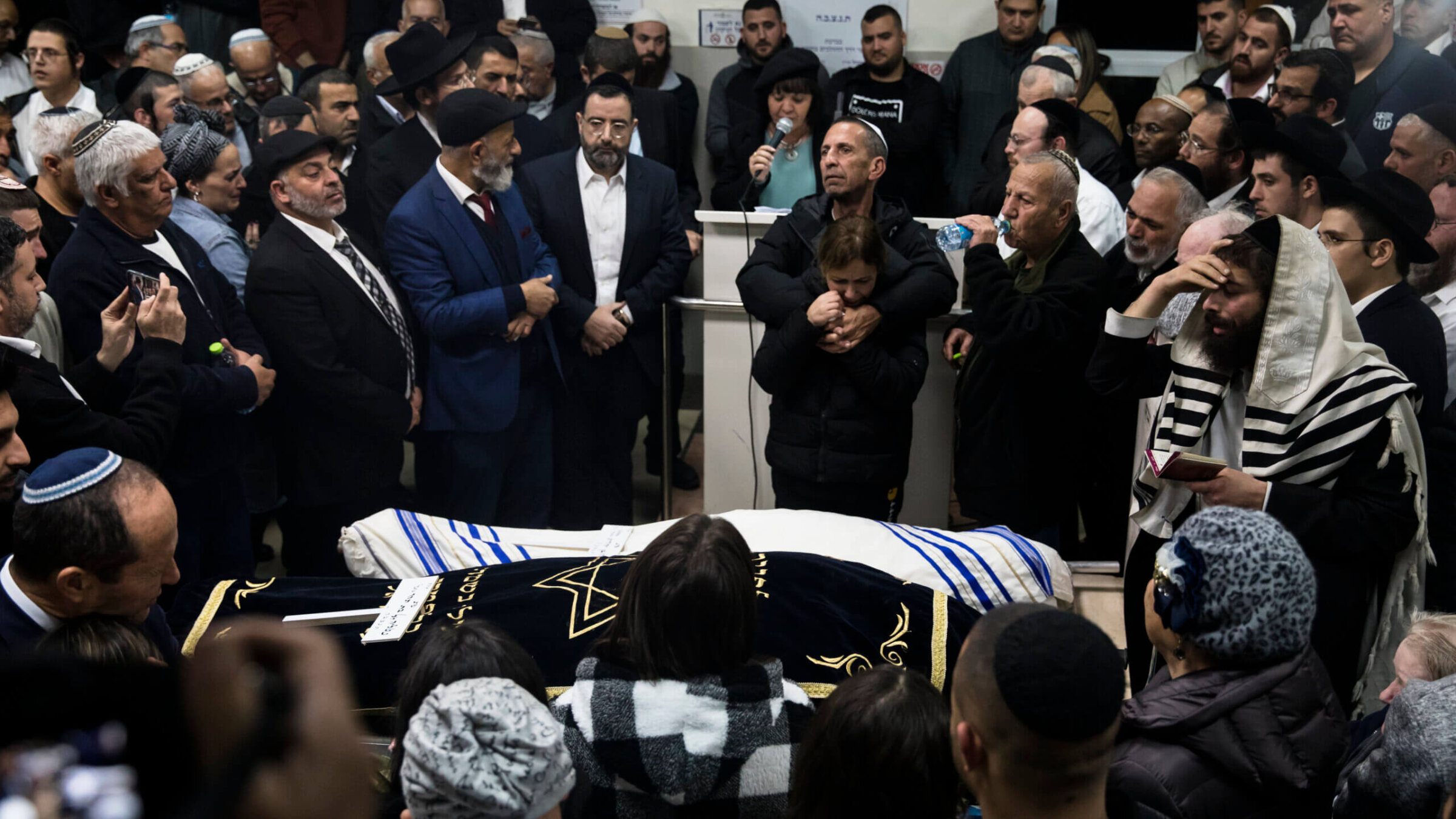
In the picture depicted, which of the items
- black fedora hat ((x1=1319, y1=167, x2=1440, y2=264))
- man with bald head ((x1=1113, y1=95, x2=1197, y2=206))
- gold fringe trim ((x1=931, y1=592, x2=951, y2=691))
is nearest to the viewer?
gold fringe trim ((x1=931, y1=592, x2=951, y2=691))

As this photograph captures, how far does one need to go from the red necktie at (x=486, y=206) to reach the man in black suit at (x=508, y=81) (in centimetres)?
57

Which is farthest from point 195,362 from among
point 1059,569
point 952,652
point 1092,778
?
point 1092,778

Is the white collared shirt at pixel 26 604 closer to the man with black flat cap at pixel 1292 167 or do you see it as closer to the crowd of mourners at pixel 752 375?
the crowd of mourners at pixel 752 375

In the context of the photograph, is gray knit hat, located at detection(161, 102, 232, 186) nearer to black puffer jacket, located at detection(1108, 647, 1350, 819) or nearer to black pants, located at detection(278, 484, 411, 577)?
black pants, located at detection(278, 484, 411, 577)

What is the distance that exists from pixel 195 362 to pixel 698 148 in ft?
13.1

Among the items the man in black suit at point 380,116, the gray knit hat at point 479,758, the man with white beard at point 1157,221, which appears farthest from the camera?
the man in black suit at point 380,116

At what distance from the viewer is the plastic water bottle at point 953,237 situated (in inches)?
145

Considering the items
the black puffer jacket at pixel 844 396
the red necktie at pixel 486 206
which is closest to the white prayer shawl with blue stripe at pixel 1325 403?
the black puffer jacket at pixel 844 396

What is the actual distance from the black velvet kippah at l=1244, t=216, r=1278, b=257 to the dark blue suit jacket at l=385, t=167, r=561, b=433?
230cm

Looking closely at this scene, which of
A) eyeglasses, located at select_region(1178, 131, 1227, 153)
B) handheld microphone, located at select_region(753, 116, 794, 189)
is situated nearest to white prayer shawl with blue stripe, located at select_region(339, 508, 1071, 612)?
handheld microphone, located at select_region(753, 116, 794, 189)

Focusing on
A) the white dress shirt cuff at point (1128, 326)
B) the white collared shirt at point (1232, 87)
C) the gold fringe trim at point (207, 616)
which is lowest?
the gold fringe trim at point (207, 616)

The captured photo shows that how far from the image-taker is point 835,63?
20.5 feet

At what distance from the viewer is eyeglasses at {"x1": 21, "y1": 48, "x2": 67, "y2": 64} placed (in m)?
5.05

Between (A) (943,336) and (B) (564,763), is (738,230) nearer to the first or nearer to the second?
(A) (943,336)
